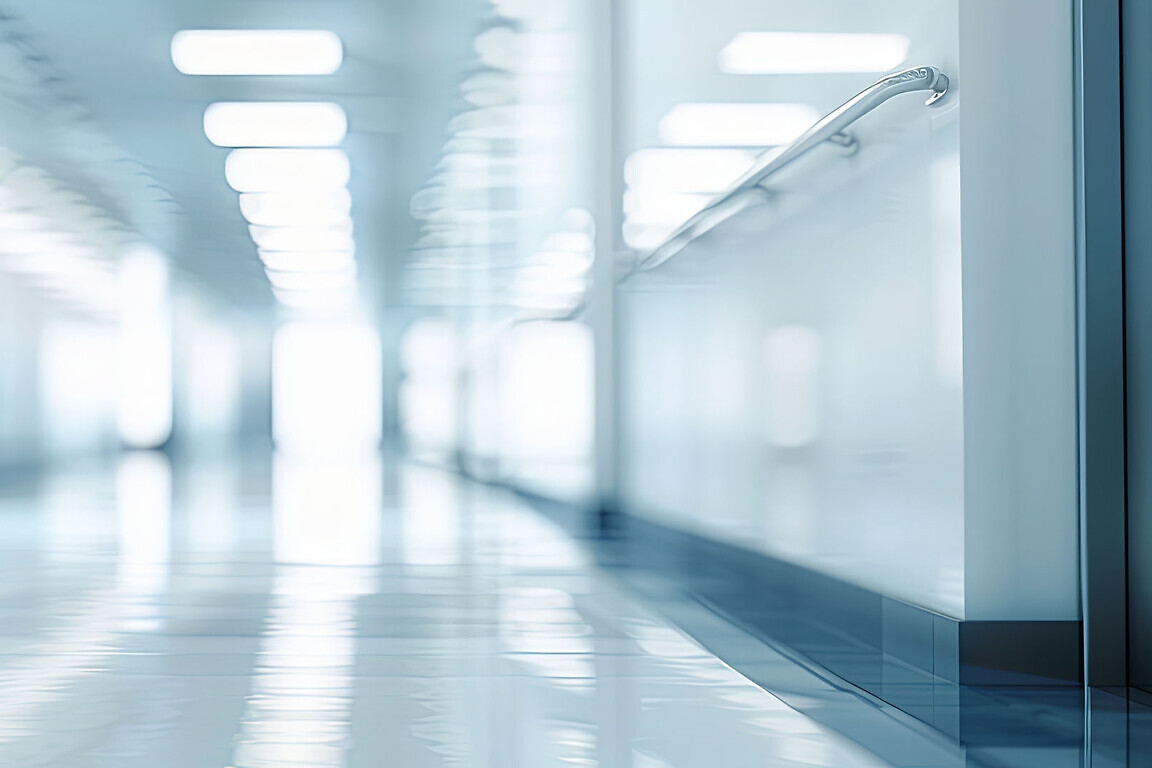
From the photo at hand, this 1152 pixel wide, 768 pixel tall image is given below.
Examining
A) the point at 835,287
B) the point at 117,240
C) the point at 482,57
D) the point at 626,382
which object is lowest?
the point at 626,382

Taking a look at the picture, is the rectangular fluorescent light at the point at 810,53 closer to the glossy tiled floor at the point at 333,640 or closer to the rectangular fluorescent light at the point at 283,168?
the rectangular fluorescent light at the point at 283,168

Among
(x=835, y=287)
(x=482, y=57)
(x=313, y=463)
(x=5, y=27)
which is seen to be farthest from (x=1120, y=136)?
(x=5, y=27)

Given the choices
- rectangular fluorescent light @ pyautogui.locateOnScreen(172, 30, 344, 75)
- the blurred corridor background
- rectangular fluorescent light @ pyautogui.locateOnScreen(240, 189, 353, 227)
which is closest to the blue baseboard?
the blurred corridor background

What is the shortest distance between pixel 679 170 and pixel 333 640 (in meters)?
1.20

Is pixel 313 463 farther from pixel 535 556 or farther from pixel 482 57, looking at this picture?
pixel 482 57

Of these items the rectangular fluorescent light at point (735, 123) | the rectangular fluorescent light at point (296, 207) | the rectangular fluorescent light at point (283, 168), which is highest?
the rectangular fluorescent light at point (735, 123)

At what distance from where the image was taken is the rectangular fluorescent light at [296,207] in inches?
79.7

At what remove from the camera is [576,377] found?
215cm

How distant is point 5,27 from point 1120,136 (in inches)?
78.2

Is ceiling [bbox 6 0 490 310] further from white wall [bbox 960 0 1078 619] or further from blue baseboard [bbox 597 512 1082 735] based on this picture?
white wall [bbox 960 0 1078 619]

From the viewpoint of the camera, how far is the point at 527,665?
144 centimetres

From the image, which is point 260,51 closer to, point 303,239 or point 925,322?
point 303,239

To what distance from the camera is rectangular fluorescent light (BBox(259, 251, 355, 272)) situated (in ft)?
6.51

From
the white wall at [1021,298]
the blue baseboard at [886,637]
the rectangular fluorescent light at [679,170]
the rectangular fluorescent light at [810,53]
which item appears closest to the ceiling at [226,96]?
the rectangular fluorescent light at [679,170]
